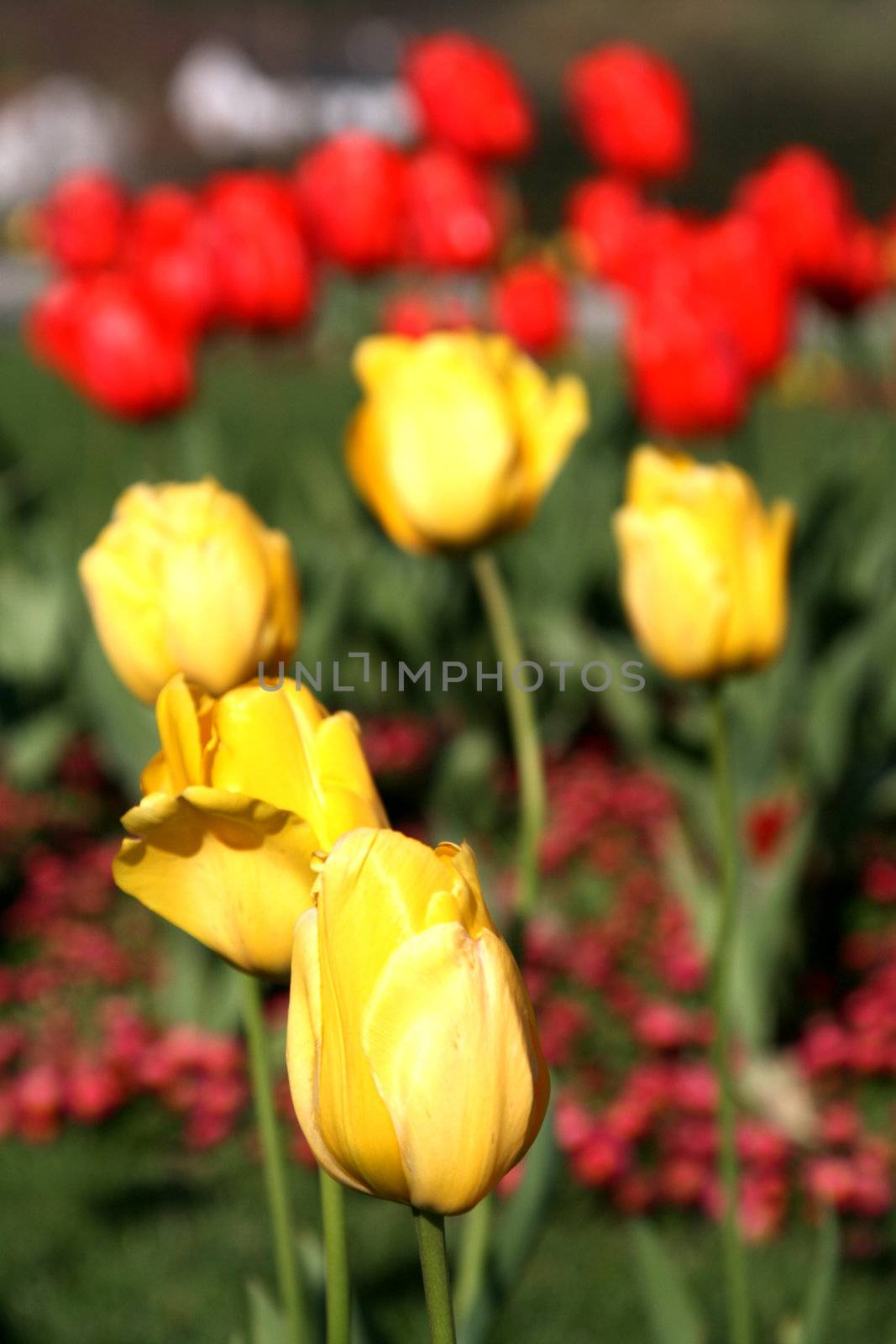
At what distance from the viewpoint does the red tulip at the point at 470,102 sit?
3213mm

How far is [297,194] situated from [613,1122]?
6.74 ft

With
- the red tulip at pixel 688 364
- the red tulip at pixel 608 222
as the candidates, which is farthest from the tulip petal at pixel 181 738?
the red tulip at pixel 608 222

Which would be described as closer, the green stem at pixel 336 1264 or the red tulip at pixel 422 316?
the green stem at pixel 336 1264

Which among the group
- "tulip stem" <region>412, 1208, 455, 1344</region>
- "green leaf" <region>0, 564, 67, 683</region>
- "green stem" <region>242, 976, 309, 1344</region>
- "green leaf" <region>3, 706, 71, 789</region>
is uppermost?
"tulip stem" <region>412, 1208, 455, 1344</region>

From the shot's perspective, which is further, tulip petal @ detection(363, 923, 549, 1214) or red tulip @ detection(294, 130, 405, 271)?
red tulip @ detection(294, 130, 405, 271)

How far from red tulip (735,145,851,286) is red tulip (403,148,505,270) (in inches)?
20.7

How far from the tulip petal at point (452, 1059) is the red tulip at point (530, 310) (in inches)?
128

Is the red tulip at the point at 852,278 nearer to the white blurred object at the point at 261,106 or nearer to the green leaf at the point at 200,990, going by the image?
the green leaf at the point at 200,990

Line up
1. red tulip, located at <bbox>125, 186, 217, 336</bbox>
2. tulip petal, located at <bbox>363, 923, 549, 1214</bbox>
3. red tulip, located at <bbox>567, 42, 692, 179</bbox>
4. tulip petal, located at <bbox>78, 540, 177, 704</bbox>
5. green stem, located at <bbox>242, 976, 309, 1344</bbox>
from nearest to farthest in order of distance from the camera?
1. tulip petal, located at <bbox>363, 923, 549, 1214</bbox>
2. green stem, located at <bbox>242, 976, 309, 1344</bbox>
3. tulip petal, located at <bbox>78, 540, 177, 704</bbox>
4. red tulip, located at <bbox>125, 186, 217, 336</bbox>
5. red tulip, located at <bbox>567, 42, 692, 179</bbox>

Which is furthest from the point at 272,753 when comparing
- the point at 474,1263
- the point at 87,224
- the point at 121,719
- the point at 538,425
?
the point at 87,224

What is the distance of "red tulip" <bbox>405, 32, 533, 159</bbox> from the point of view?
321 centimetres

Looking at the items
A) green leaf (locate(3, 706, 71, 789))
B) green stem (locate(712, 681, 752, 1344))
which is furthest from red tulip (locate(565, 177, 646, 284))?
green stem (locate(712, 681, 752, 1344))

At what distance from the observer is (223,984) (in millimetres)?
2135

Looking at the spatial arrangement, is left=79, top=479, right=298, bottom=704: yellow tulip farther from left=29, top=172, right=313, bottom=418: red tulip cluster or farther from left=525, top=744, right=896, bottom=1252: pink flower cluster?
left=29, top=172, right=313, bottom=418: red tulip cluster
